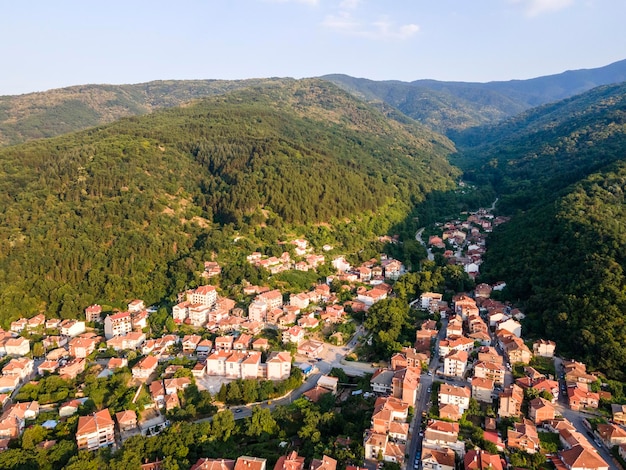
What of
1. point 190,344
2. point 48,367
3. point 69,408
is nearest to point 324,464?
point 69,408

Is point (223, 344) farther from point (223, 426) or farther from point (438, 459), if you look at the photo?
point (438, 459)

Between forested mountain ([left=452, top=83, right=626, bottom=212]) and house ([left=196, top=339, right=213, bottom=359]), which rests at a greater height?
forested mountain ([left=452, top=83, right=626, bottom=212])

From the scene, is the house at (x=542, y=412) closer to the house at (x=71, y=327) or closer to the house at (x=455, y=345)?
the house at (x=455, y=345)

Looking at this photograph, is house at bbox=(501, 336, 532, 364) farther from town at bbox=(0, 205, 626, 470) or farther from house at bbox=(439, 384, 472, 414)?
house at bbox=(439, 384, 472, 414)

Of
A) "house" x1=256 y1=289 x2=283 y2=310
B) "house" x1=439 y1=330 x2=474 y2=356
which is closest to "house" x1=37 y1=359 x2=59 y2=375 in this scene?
"house" x1=256 y1=289 x2=283 y2=310

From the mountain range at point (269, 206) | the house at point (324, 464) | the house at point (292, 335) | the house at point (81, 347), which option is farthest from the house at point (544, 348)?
the house at point (81, 347)

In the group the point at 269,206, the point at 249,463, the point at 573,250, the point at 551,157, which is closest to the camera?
the point at 249,463

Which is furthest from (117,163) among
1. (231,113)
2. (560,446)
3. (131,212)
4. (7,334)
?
(560,446)
